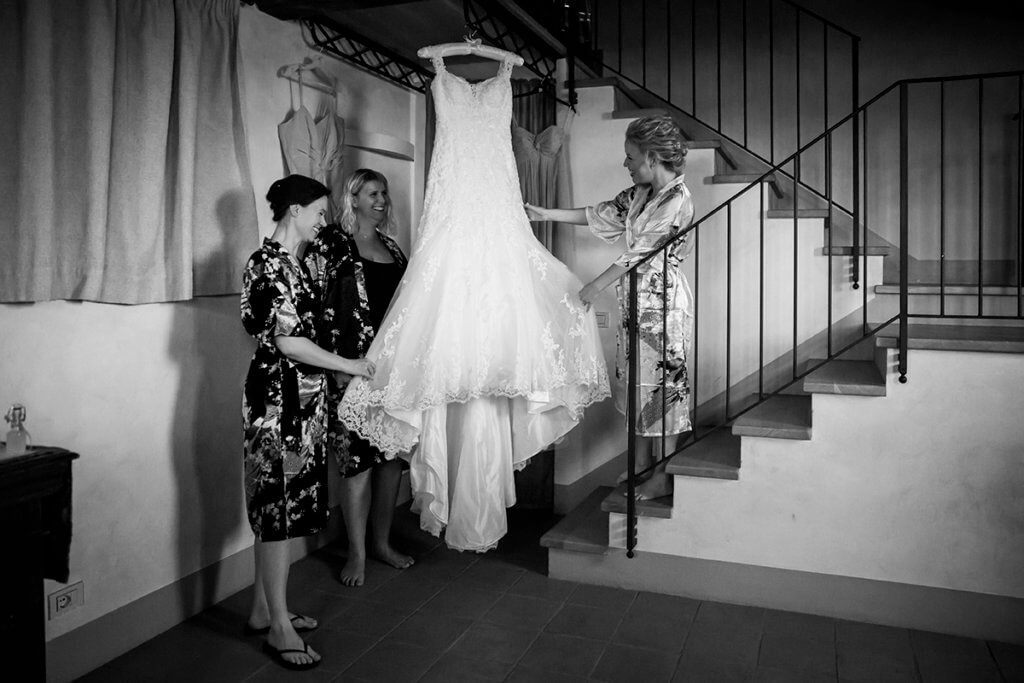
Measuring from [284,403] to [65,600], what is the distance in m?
0.91

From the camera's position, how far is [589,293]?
2.96 m

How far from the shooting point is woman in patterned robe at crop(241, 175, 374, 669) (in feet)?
8.44

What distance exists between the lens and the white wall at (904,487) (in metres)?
2.75

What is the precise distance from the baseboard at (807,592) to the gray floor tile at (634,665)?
0.52 metres

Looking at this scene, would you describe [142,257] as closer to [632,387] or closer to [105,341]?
[105,341]

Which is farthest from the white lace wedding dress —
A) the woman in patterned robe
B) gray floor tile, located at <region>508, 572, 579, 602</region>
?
gray floor tile, located at <region>508, 572, 579, 602</region>

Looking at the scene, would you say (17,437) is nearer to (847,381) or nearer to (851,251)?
(847,381)

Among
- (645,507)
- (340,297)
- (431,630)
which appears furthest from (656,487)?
(340,297)

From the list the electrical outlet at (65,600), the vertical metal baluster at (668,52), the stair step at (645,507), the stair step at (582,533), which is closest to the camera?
the electrical outlet at (65,600)

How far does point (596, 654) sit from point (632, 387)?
1002 mm

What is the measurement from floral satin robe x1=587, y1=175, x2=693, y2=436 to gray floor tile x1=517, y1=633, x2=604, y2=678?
885mm

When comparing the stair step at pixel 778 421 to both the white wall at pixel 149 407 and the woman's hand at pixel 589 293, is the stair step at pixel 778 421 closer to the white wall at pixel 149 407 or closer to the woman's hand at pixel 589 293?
the woman's hand at pixel 589 293

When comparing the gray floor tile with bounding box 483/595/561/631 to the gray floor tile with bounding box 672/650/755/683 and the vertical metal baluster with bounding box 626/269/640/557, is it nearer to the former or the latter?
the vertical metal baluster with bounding box 626/269/640/557

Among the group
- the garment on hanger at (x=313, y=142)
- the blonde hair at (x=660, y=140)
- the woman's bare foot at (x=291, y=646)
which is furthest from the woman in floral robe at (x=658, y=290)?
the woman's bare foot at (x=291, y=646)
